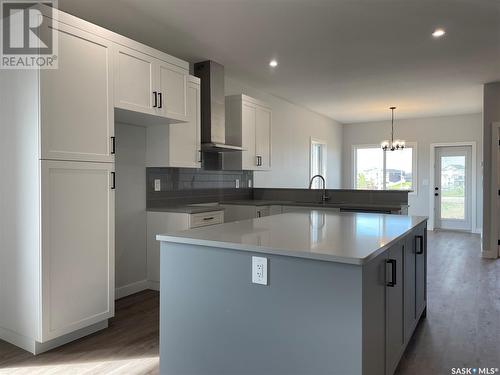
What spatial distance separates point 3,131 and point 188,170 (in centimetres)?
212

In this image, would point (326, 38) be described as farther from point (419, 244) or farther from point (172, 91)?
point (419, 244)

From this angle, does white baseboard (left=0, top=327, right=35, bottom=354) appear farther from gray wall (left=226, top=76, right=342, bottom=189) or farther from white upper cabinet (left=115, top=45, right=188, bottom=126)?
gray wall (left=226, top=76, right=342, bottom=189)

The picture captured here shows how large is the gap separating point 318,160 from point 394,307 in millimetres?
6518

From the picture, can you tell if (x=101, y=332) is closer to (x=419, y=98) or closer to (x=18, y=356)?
(x=18, y=356)

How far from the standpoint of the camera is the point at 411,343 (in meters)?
2.61

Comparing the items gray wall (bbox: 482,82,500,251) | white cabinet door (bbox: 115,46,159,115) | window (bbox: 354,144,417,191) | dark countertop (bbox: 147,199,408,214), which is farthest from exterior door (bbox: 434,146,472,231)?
white cabinet door (bbox: 115,46,159,115)

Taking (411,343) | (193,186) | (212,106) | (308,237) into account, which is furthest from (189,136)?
(411,343)

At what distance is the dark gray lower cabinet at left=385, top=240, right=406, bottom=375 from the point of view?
6.10 ft

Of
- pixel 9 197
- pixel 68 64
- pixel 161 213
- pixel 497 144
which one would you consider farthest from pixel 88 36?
pixel 497 144

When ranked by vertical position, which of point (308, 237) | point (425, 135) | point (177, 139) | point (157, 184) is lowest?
point (308, 237)

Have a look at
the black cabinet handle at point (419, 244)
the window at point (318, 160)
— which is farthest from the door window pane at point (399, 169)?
the black cabinet handle at point (419, 244)

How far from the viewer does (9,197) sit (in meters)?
2.57

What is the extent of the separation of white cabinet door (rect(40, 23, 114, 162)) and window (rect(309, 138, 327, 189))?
18.8ft

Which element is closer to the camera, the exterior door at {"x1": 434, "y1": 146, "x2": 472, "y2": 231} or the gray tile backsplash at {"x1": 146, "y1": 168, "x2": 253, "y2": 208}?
the gray tile backsplash at {"x1": 146, "y1": 168, "x2": 253, "y2": 208}
